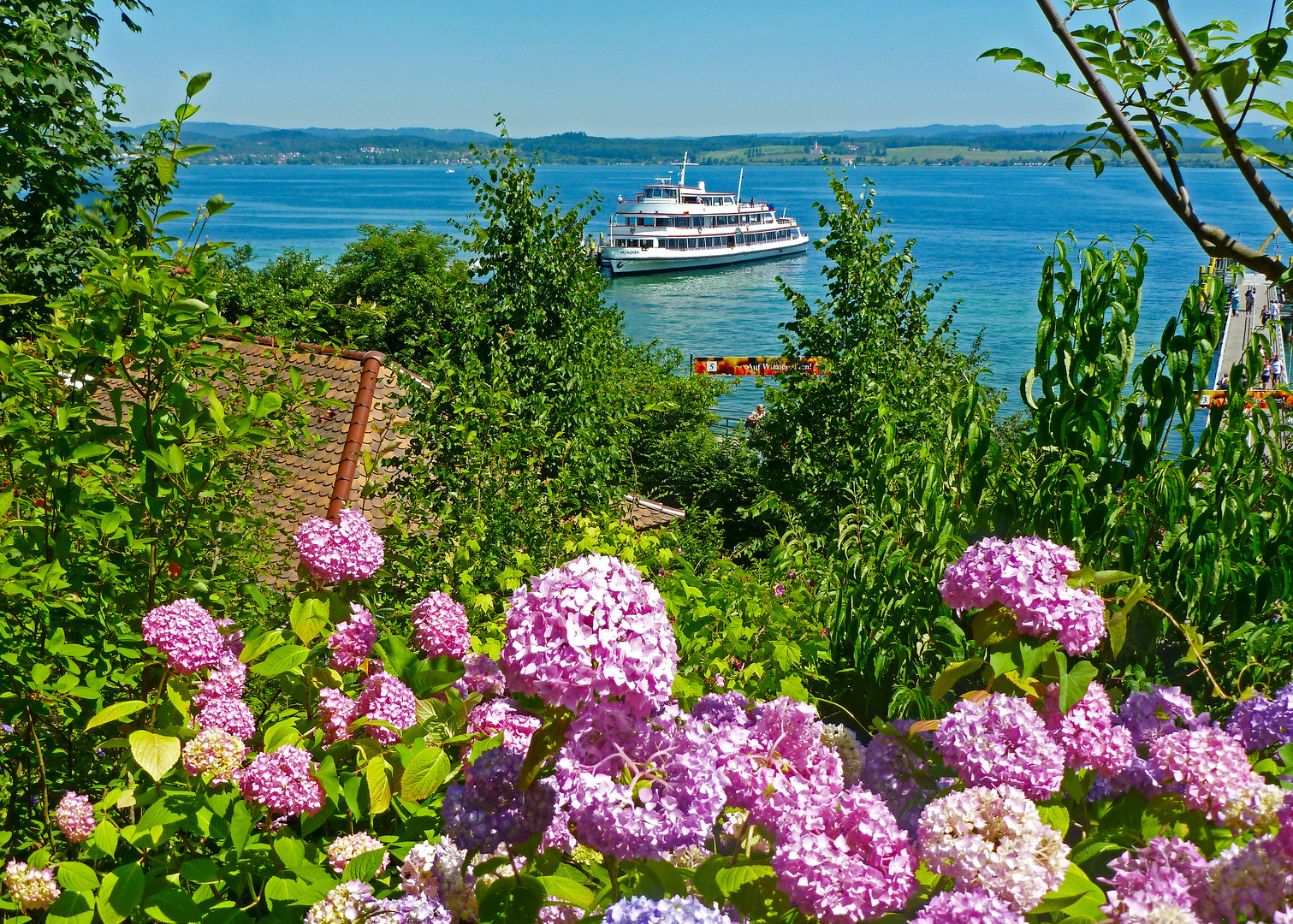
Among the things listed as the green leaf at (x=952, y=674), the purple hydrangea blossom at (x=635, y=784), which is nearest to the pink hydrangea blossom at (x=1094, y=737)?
the green leaf at (x=952, y=674)

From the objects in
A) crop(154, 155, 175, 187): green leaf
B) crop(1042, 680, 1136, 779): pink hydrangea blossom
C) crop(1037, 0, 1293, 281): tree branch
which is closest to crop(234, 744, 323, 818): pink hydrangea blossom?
crop(154, 155, 175, 187): green leaf

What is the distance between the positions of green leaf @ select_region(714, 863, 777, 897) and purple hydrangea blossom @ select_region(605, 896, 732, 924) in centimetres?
28

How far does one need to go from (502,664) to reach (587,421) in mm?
5032

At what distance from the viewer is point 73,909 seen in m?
1.47

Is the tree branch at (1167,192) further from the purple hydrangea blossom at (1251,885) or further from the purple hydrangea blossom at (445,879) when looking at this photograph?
the purple hydrangea blossom at (445,879)

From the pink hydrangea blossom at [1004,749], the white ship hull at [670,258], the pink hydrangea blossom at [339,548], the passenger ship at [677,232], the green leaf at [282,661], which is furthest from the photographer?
the passenger ship at [677,232]

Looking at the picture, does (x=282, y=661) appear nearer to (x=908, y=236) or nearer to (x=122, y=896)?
(x=122, y=896)

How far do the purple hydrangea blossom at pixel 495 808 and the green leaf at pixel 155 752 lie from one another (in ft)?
2.14

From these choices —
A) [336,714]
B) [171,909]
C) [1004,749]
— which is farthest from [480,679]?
[1004,749]

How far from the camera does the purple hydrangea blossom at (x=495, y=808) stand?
121cm

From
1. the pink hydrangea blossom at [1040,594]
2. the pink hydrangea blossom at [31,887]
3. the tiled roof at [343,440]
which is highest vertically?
the pink hydrangea blossom at [1040,594]

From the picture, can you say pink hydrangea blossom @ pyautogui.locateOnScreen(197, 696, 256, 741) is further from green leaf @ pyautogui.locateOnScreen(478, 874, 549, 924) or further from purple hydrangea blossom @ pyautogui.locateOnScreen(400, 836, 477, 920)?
green leaf @ pyautogui.locateOnScreen(478, 874, 549, 924)

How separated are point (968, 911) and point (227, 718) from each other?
1.41 metres

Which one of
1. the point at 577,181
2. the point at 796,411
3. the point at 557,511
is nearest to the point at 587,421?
the point at 557,511
